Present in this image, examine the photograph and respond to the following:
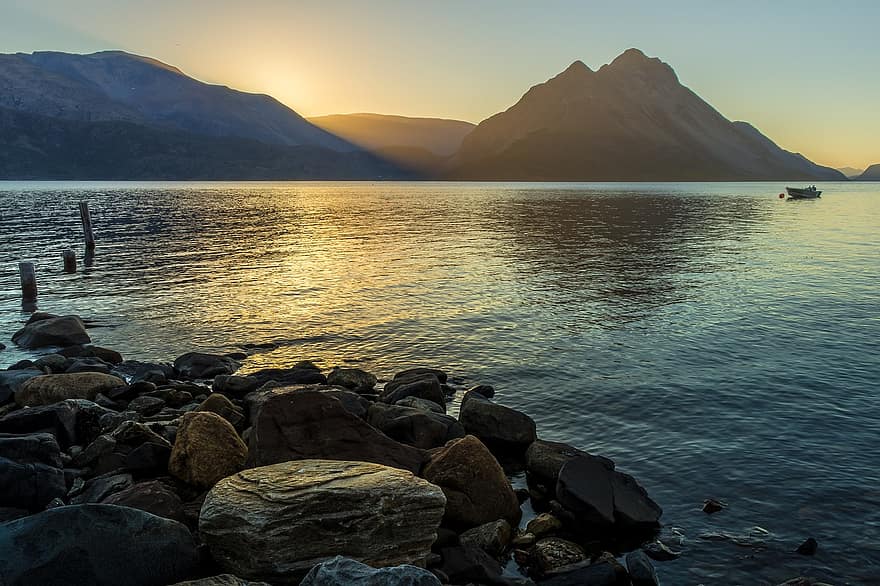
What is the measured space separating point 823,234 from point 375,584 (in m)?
87.5

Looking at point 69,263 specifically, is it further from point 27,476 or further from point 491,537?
point 491,537

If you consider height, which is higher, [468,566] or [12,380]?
[12,380]

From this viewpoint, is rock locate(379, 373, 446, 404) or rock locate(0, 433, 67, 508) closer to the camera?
rock locate(0, 433, 67, 508)

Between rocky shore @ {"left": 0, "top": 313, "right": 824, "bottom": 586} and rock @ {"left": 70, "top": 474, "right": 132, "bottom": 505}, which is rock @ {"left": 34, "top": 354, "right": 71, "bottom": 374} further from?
rock @ {"left": 70, "top": 474, "right": 132, "bottom": 505}

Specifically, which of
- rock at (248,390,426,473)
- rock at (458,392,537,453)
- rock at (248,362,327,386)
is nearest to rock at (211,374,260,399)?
rock at (248,362,327,386)

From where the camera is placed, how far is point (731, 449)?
53.2 feet

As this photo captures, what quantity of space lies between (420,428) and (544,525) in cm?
439

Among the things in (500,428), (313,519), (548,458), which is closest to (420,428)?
(500,428)

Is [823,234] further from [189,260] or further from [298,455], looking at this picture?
[298,455]

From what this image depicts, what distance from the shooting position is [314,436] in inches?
490

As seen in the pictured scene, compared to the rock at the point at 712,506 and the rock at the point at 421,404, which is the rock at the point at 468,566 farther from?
the rock at the point at 421,404

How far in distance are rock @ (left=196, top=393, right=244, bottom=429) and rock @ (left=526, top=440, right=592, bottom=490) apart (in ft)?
25.2

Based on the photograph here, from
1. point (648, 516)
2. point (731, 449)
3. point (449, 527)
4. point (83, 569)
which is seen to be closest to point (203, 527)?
point (83, 569)

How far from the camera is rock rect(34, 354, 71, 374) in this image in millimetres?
21844
